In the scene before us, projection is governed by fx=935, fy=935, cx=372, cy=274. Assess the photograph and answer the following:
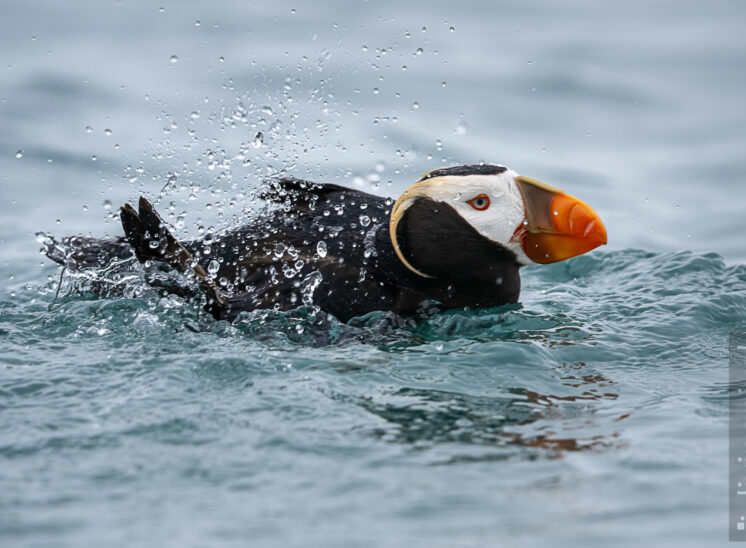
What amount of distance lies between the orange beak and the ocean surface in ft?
1.62

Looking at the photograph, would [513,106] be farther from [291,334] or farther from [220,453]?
[220,453]

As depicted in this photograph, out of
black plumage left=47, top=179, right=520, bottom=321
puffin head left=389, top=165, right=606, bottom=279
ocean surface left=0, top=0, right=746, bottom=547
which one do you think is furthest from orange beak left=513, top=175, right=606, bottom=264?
ocean surface left=0, top=0, right=746, bottom=547

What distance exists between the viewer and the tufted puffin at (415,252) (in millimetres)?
5117

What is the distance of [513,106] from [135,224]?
6437 millimetres

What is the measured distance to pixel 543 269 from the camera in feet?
24.2

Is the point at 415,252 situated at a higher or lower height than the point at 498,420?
higher

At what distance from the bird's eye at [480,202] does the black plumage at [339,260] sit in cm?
11

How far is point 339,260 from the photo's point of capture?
5.25 m

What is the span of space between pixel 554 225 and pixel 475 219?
0.43 m

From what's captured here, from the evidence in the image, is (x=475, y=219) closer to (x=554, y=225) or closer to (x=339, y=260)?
(x=554, y=225)

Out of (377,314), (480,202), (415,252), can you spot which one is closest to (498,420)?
(377,314)

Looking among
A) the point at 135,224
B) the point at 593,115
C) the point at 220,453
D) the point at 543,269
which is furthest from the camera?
the point at 593,115

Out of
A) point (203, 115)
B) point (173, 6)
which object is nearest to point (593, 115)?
point (203, 115)

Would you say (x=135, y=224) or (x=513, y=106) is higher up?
(x=513, y=106)
